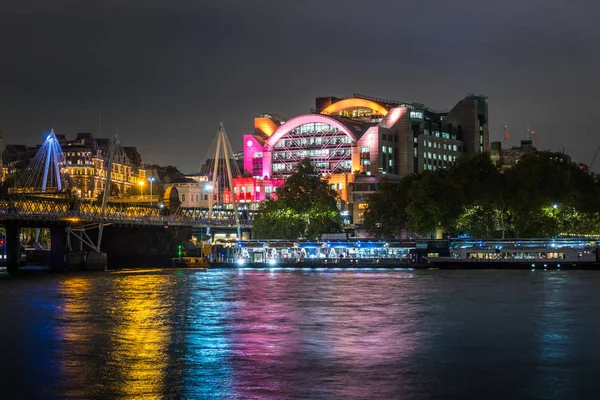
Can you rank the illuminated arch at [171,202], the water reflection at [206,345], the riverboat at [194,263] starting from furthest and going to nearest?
the illuminated arch at [171,202]
the riverboat at [194,263]
the water reflection at [206,345]

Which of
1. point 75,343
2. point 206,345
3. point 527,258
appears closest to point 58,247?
point 527,258

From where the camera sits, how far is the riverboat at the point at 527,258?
11388 centimetres

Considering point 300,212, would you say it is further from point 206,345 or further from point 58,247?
point 206,345

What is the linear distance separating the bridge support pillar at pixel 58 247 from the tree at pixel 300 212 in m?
30.1

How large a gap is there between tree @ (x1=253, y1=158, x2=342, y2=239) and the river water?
190 ft

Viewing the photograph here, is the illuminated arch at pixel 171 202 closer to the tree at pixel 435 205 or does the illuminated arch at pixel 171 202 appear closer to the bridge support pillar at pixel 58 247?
the bridge support pillar at pixel 58 247

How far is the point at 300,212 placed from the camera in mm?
147375

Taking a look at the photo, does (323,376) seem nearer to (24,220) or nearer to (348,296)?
(348,296)

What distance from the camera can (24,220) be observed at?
382 feet

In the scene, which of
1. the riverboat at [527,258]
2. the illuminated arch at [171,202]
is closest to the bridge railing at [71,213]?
the illuminated arch at [171,202]

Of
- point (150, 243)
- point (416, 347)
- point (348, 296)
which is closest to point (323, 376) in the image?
point (416, 347)

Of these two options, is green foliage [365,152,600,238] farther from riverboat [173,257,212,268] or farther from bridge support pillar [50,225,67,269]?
bridge support pillar [50,225,67,269]

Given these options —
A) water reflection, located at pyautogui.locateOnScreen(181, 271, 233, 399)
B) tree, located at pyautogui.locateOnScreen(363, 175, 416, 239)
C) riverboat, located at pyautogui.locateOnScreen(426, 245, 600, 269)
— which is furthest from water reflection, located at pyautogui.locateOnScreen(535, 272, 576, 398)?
tree, located at pyautogui.locateOnScreen(363, 175, 416, 239)

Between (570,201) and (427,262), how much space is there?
20389mm
